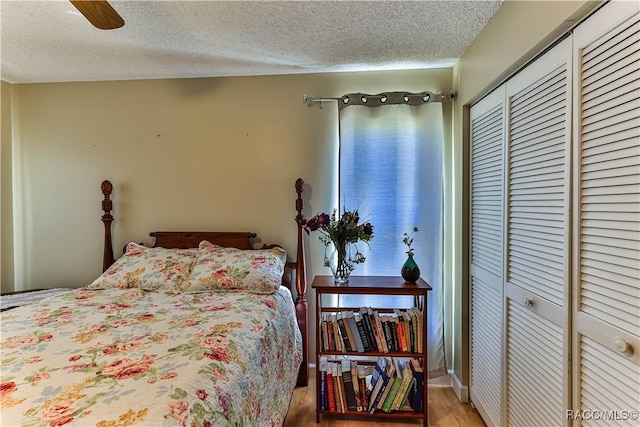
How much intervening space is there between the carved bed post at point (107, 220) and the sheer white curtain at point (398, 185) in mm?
1858

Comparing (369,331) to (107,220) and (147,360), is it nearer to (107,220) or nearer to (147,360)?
(147,360)

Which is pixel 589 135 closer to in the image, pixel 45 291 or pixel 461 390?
pixel 461 390

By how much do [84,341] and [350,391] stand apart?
145 centimetres

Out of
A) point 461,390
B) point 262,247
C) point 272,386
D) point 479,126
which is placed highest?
point 479,126

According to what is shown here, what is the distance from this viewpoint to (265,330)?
5.17 ft

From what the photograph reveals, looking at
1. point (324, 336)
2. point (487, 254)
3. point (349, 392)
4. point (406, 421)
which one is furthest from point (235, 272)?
point (487, 254)

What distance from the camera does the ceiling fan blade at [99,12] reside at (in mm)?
1228

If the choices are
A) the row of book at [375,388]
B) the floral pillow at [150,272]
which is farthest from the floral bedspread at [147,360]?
the row of book at [375,388]

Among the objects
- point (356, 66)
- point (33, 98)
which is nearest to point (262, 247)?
point (356, 66)

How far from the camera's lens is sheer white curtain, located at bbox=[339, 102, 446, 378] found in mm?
2334

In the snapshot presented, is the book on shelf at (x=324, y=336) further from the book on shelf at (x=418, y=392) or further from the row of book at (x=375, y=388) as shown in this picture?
the book on shelf at (x=418, y=392)

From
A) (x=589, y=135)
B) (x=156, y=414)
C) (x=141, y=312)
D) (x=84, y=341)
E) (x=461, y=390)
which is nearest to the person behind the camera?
(x=156, y=414)

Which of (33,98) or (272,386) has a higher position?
(33,98)

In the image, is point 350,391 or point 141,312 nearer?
point 141,312
